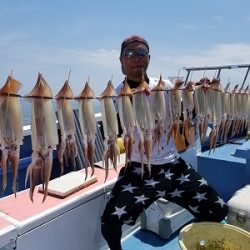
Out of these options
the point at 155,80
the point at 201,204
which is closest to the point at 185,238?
the point at 201,204

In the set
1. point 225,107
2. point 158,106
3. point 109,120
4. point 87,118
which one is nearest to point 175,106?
point 158,106

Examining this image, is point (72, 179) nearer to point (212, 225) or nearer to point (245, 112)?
point (212, 225)

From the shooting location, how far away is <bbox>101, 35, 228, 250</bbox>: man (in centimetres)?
365

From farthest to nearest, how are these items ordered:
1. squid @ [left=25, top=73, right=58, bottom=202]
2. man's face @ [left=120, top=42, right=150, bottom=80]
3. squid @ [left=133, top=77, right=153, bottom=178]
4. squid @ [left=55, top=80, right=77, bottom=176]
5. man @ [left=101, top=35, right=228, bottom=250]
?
man's face @ [left=120, top=42, right=150, bottom=80] < man @ [left=101, top=35, right=228, bottom=250] < squid @ [left=133, top=77, right=153, bottom=178] < squid @ [left=55, top=80, right=77, bottom=176] < squid @ [left=25, top=73, right=58, bottom=202]

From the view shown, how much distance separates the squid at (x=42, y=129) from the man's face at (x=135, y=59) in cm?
167

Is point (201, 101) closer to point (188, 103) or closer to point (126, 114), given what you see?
point (188, 103)

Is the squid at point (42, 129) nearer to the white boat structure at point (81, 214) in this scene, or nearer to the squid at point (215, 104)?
the white boat structure at point (81, 214)

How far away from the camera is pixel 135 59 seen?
149 inches

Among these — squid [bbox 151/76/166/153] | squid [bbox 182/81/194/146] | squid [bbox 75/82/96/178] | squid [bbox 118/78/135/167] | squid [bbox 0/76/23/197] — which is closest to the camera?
squid [bbox 0/76/23/197]

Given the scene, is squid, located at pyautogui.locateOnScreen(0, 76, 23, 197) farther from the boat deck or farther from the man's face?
the boat deck

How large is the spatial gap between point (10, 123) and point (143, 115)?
49.9 inches

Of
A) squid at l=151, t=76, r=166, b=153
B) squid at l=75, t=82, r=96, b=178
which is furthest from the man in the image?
squid at l=75, t=82, r=96, b=178

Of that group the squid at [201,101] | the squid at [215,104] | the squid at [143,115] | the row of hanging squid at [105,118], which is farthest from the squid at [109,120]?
the squid at [215,104]

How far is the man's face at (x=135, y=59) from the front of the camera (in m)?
3.76
